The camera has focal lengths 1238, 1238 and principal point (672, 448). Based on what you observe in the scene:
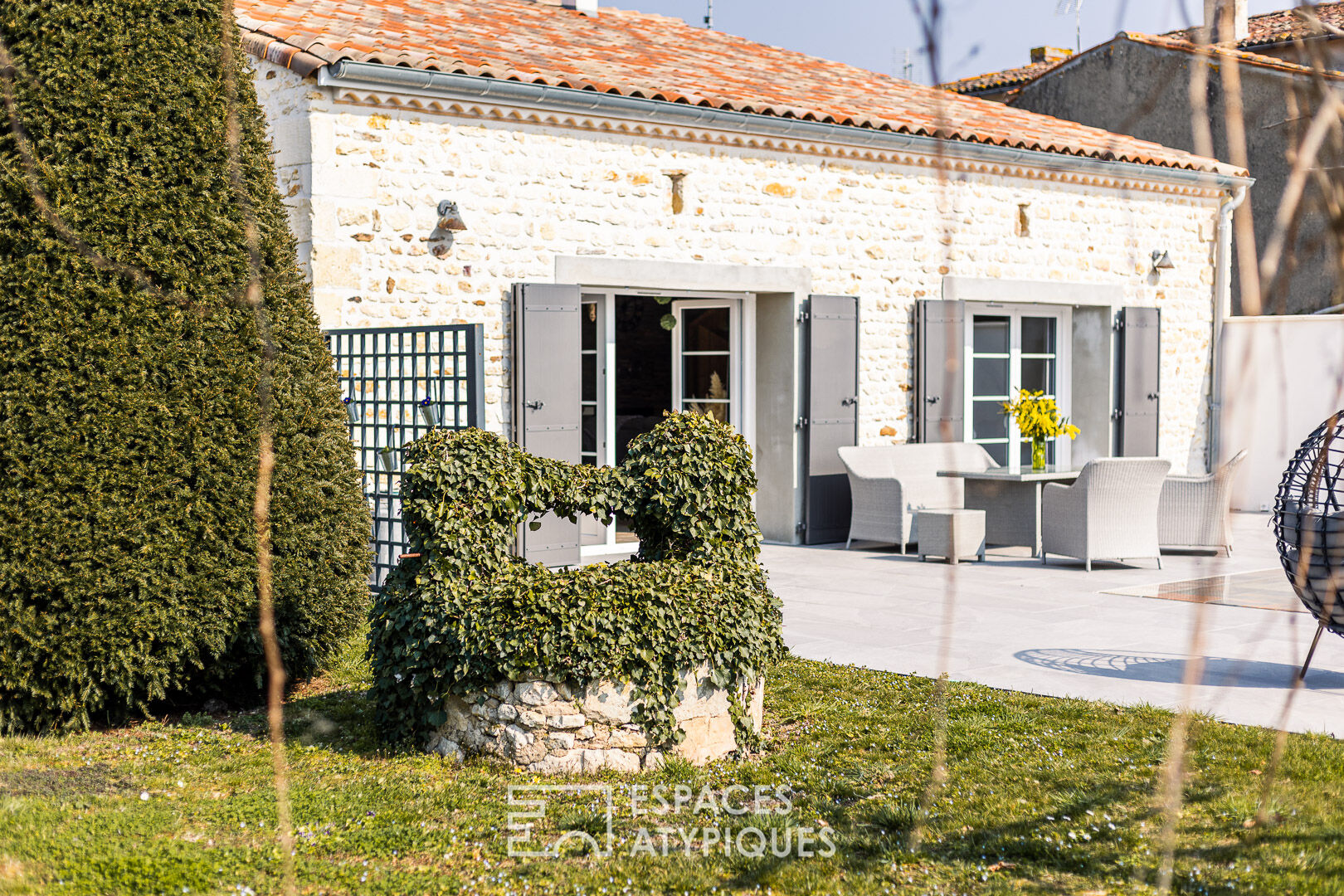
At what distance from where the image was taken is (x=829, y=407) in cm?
1023

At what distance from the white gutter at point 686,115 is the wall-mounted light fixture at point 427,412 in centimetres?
204

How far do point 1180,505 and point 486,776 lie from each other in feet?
21.5

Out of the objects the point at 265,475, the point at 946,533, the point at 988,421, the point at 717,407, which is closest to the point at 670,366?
the point at 717,407

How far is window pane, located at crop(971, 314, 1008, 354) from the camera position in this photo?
1159cm

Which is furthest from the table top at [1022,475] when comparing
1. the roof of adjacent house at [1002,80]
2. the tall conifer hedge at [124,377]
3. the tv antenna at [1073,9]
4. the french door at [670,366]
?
the roof of adjacent house at [1002,80]

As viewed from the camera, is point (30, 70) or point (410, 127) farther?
point (410, 127)

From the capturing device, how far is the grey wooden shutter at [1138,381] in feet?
40.2

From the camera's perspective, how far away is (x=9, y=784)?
408cm

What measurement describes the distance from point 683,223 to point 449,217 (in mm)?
2011

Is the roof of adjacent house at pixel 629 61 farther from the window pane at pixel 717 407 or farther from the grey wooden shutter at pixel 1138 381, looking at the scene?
the window pane at pixel 717 407

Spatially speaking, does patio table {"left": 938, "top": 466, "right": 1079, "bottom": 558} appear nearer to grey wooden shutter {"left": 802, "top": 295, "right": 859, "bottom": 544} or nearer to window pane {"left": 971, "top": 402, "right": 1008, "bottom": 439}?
grey wooden shutter {"left": 802, "top": 295, "right": 859, "bottom": 544}

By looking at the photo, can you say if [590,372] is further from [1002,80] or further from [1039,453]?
[1002,80]

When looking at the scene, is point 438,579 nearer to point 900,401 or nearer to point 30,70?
point 30,70

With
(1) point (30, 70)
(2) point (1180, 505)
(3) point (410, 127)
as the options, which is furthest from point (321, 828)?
(2) point (1180, 505)
